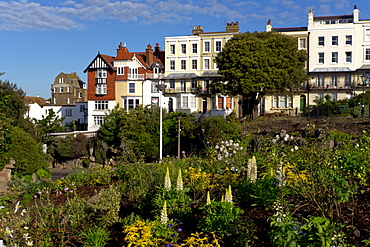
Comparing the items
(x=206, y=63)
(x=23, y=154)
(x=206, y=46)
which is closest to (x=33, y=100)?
(x=206, y=63)

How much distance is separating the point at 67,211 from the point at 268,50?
103 feet

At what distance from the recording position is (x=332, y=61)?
4838 cm

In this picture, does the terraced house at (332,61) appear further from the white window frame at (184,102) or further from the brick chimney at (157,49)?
the brick chimney at (157,49)

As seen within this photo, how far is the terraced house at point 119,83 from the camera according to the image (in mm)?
53156


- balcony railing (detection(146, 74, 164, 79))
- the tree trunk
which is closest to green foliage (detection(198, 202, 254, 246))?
the tree trunk

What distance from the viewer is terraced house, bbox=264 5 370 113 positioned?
47.1m

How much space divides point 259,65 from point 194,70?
17.1 meters

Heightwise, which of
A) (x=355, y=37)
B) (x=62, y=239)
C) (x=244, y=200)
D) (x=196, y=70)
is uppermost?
(x=355, y=37)

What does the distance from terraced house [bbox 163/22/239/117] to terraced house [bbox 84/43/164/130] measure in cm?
234

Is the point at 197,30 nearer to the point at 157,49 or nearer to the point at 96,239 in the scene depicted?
the point at 157,49

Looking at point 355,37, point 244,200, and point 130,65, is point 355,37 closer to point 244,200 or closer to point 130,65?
point 130,65

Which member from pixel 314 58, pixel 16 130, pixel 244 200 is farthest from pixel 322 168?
pixel 314 58

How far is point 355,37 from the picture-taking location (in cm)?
4741

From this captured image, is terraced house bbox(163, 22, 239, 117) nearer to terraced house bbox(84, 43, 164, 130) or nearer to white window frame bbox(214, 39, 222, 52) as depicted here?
white window frame bbox(214, 39, 222, 52)
